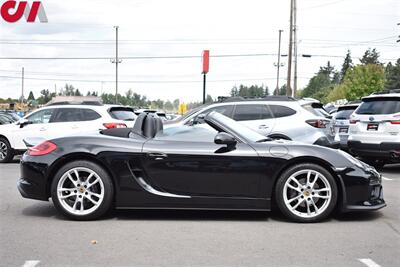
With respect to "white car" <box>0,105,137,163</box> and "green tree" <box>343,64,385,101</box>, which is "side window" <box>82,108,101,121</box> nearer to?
"white car" <box>0,105,137,163</box>

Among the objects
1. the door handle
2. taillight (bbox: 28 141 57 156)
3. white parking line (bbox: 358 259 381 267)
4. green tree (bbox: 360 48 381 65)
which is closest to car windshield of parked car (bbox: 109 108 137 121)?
taillight (bbox: 28 141 57 156)

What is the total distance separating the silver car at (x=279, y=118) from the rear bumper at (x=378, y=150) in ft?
1.53

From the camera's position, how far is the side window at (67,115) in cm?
1221

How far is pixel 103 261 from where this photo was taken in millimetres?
4328

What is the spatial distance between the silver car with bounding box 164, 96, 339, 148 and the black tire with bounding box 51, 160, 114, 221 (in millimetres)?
4408

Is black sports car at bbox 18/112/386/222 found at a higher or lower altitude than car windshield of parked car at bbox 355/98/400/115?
lower

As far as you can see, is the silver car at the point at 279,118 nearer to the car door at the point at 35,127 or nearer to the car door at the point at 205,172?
the car door at the point at 35,127

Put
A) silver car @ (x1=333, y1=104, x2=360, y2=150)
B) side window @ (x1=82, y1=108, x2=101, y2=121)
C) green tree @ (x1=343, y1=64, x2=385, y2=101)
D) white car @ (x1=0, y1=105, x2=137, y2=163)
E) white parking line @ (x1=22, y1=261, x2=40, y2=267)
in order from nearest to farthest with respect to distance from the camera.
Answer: white parking line @ (x1=22, y1=261, x2=40, y2=267)
white car @ (x1=0, y1=105, x2=137, y2=163)
side window @ (x1=82, y1=108, x2=101, y2=121)
silver car @ (x1=333, y1=104, x2=360, y2=150)
green tree @ (x1=343, y1=64, x2=385, y2=101)

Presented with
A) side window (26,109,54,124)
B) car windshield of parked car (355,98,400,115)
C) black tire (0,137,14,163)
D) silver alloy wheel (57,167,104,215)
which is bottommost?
black tire (0,137,14,163)

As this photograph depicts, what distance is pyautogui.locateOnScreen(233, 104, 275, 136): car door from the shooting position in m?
10.6

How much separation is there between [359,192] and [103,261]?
3117 millimetres

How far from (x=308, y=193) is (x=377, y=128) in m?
5.22

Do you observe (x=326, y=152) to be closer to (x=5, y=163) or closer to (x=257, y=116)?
(x=257, y=116)

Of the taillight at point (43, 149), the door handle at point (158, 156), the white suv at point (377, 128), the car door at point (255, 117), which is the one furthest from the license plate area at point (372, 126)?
the taillight at point (43, 149)
